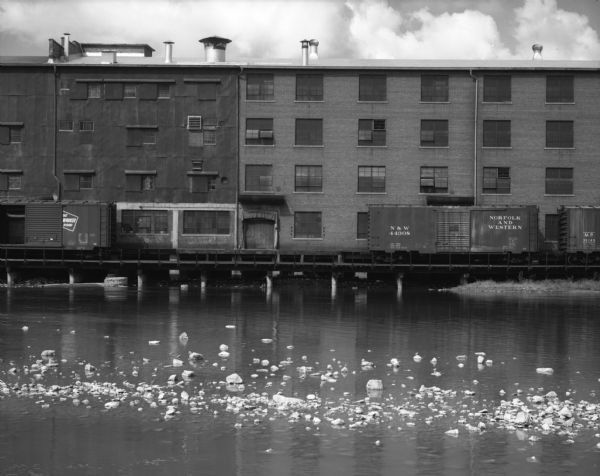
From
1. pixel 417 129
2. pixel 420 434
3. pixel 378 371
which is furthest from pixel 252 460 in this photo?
pixel 417 129

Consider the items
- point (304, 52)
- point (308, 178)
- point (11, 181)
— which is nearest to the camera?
point (308, 178)

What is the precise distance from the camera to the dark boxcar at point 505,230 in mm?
56562

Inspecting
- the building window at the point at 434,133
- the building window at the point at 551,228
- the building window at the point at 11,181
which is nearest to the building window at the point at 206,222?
the building window at the point at 11,181

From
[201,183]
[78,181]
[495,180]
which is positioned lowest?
[201,183]

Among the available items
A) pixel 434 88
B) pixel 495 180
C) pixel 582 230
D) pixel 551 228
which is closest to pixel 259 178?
pixel 434 88

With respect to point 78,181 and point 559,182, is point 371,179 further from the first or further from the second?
point 78,181

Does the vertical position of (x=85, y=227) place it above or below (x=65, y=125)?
below

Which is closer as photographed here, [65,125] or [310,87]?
[310,87]

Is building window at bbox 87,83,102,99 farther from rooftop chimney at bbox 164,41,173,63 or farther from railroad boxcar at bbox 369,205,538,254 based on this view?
railroad boxcar at bbox 369,205,538,254

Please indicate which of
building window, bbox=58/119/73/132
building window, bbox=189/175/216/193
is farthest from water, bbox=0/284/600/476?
building window, bbox=58/119/73/132

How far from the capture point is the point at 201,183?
6062 centimetres

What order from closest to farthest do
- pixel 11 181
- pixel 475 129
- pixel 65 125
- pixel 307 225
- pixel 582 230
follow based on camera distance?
pixel 582 230, pixel 475 129, pixel 307 225, pixel 11 181, pixel 65 125

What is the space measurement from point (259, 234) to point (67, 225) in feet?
43.2

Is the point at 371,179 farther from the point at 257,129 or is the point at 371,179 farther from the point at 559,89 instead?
the point at 559,89
